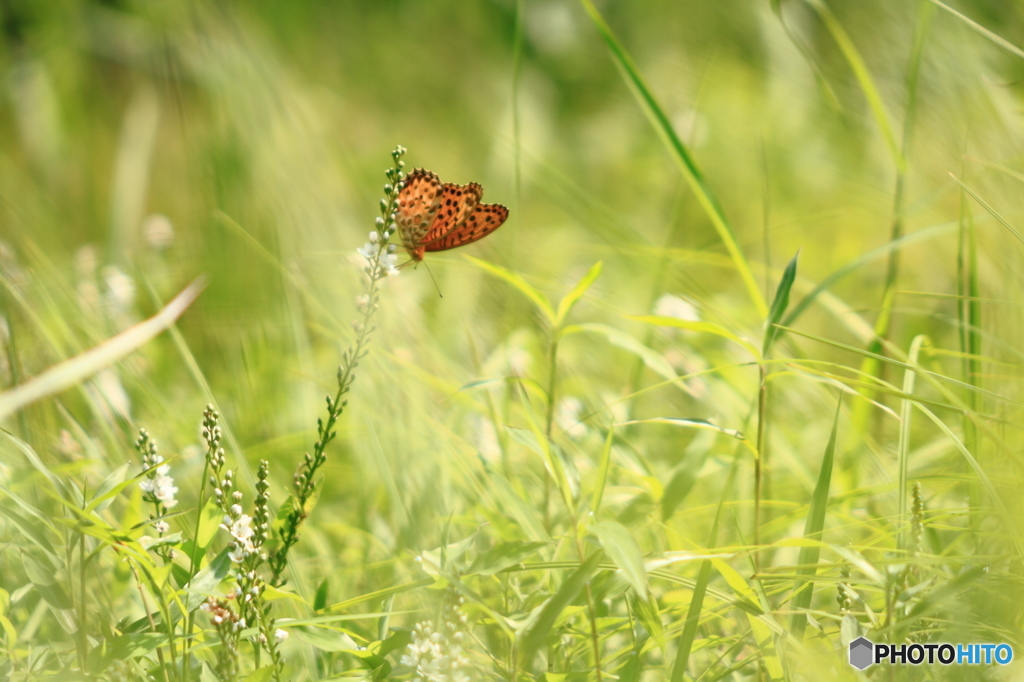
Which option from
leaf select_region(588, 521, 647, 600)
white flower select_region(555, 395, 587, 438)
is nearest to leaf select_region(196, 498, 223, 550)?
leaf select_region(588, 521, 647, 600)

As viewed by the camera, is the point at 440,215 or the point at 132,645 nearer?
the point at 132,645

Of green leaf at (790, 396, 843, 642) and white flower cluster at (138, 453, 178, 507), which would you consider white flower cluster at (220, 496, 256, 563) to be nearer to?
white flower cluster at (138, 453, 178, 507)

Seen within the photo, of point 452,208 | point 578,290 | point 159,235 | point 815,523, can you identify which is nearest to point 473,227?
point 452,208

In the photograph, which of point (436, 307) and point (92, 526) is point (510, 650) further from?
point (436, 307)

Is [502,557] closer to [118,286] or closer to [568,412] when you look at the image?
[568,412]

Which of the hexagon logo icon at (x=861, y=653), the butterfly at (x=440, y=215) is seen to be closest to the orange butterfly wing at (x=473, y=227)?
the butterfly at (x=440, y=215)

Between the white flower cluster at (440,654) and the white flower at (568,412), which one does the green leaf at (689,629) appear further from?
the white flower at (568,412)
